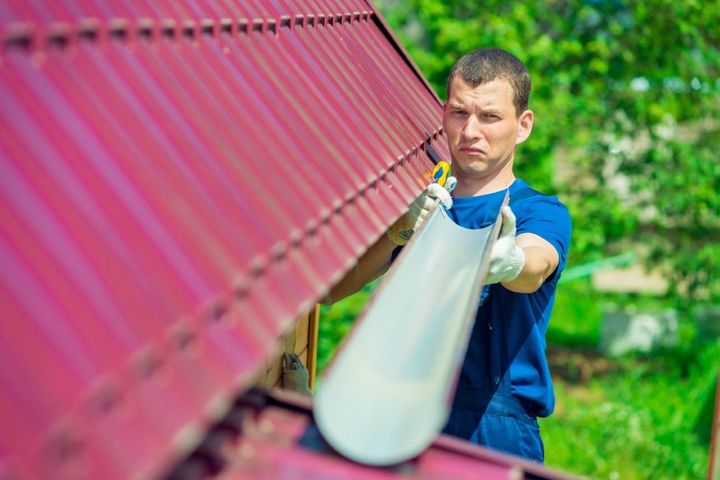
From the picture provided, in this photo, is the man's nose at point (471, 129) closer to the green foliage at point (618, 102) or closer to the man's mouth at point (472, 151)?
the man's mouth at point (472, 151)

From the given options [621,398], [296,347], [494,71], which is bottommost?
[621,398]

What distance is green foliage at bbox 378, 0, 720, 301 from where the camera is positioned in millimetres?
11023

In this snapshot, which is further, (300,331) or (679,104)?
(679,104)

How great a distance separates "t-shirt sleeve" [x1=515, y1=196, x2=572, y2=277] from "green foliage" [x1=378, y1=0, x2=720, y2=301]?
7256 mm

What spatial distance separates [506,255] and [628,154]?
9.42m

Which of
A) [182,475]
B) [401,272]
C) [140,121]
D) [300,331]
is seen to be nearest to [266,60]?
[401,272]

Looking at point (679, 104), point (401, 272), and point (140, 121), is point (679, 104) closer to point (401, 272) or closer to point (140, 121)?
point (401, 272)

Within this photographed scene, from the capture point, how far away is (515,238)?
3432 mm

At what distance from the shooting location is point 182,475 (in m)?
1.74

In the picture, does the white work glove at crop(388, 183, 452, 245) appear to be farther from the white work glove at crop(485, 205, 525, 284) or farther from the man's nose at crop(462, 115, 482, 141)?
the white work glove at crop(485, 205, 525, 284)

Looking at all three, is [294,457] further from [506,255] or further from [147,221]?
[506,255]

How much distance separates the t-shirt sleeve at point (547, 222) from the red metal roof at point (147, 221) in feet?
2.59

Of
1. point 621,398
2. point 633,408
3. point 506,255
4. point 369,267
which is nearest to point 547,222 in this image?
point 506,255

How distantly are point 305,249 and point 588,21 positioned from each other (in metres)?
10.2
